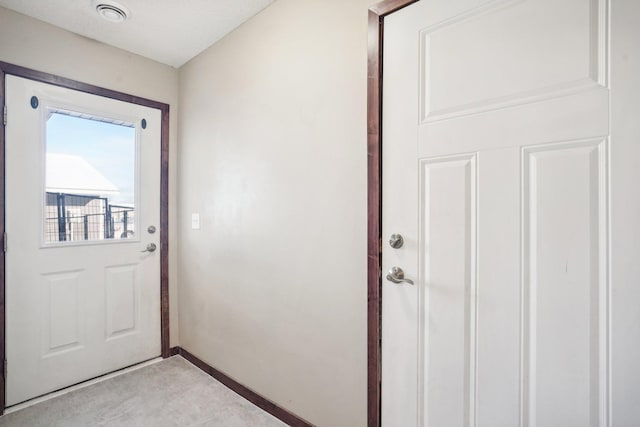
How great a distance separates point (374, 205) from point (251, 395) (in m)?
1.50

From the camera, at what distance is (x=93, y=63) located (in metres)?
2.27

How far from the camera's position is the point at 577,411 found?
927 mm

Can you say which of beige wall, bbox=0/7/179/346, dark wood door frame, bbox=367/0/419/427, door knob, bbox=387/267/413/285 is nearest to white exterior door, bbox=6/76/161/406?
beige wall, bbox=0/7/179/346

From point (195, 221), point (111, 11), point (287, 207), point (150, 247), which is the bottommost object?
point (150, 247)

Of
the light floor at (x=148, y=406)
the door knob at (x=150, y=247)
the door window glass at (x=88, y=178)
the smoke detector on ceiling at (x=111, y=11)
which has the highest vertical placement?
the smoke detector on ceiling at (x=111, y=11)

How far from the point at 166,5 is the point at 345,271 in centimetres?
189

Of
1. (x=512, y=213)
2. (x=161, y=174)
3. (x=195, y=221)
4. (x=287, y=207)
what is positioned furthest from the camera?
(x=161, y=174)

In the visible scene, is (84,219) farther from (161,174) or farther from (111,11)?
(111,11)

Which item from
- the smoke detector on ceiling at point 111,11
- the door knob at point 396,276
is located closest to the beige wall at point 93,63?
the smoke detector on ceiling at point 111,11

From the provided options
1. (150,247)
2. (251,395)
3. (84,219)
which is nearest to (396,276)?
(251,395)

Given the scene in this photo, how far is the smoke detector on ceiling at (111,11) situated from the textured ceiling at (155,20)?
3 centimetres

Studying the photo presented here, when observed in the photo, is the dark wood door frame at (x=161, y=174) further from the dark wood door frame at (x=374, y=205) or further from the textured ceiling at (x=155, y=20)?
the dark wood door frame at (x=374, y=205)

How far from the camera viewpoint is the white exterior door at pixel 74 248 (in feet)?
6.52

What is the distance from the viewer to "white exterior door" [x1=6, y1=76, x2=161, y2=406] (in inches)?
78.3
